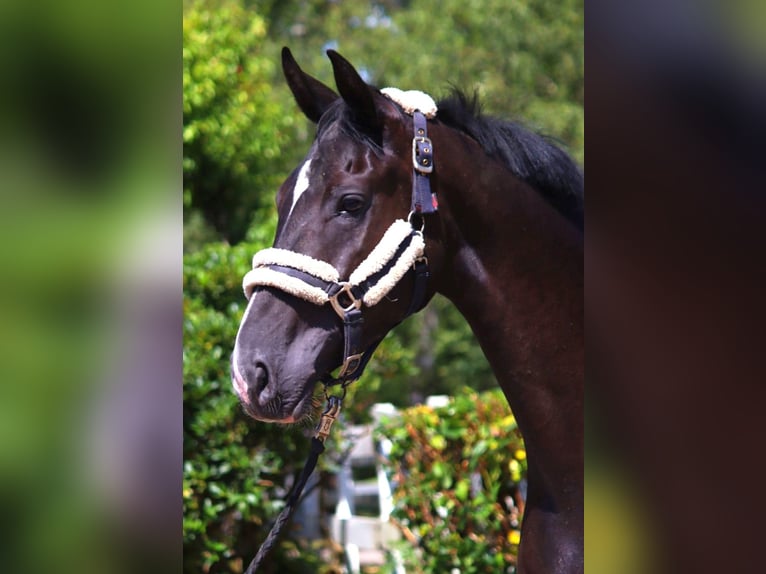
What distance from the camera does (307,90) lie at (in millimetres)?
2459

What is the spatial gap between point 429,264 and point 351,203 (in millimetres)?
266

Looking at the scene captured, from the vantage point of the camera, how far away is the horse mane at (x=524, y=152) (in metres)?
2.42

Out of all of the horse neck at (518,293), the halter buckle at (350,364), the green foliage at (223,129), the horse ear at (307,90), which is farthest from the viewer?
the green foliage at (223,129)

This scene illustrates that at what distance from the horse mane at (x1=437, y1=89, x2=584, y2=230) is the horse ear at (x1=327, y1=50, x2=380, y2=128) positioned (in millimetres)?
280

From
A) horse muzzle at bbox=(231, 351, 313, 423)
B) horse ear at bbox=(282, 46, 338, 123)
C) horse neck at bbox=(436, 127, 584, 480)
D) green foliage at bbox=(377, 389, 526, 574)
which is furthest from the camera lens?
green foliage at bbox=(377, 389, 526, 574)

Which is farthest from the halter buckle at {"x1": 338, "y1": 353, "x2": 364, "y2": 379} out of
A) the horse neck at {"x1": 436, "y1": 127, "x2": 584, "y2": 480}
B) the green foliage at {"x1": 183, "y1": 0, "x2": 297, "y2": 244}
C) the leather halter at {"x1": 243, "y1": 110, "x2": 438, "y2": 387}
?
the green foliage at {"x1": 183, "y1": 0, "x2": 297, "y2": 244}

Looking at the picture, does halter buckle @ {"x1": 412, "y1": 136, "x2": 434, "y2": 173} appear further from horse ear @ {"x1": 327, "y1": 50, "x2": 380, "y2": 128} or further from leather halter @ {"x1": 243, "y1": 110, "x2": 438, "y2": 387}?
horse ear @ {"x1": 327, "y1": 50, "x2": 380, "y2": 128}

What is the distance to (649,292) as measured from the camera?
869 millimetres

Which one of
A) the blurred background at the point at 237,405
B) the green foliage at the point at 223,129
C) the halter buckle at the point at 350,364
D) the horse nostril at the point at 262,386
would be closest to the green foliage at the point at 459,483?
the blurred background at the point at 237,405

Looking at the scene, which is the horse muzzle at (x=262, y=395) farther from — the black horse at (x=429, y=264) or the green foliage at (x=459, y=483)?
the green foliage at (x=459, y=483)

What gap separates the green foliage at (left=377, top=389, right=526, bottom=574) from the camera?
14.0ft

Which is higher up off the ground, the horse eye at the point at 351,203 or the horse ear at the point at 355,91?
the horse ear at the point at 355,91

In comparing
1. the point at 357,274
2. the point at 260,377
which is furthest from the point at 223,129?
the point at 260,377

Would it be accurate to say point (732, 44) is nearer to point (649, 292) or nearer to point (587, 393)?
point (649, 292)
